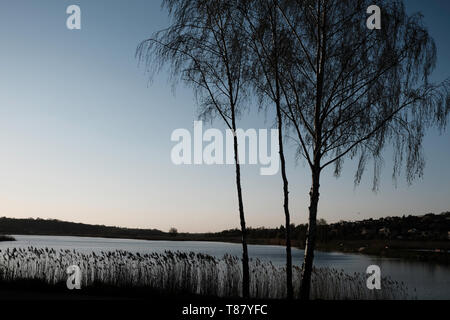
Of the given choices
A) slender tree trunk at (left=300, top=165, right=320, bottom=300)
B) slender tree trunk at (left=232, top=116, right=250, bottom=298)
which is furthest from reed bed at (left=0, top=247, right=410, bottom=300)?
slender tree trunk at (left=300, top=165, right=320, bottom=300)

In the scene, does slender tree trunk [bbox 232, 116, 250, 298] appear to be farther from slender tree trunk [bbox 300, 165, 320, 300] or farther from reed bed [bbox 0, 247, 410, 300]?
slender tree trunk [bbox 300, 165, 320, 300]

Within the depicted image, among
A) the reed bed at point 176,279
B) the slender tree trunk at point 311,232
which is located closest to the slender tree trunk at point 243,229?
the reed bed at point 176,279

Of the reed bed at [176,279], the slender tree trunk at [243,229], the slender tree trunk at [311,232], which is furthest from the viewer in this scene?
the reed bed at [176,279]

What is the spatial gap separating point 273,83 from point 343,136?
2.52m

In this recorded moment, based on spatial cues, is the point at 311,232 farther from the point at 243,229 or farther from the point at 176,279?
the point at 176,279

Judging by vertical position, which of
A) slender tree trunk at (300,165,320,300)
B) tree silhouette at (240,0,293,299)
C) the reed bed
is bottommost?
the reed bed

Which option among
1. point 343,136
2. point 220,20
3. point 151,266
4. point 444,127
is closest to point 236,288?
point 151,266

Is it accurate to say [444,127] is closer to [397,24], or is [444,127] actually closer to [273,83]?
[397,24]

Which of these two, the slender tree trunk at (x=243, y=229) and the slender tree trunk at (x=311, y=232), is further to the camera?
the slender tree trunk at (x=243, y=229)

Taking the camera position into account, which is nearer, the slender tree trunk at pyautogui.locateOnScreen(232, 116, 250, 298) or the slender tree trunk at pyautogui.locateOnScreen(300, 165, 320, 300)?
the slender tree trunk at pyautogui.locateOnScreen(300, 165, 320, 300)

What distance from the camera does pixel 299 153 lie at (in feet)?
39.3

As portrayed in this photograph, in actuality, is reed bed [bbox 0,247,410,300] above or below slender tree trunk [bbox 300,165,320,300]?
below

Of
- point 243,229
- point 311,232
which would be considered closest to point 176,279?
point 243,229

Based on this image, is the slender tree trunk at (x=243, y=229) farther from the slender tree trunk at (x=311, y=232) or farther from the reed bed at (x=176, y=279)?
the slender tree trunk at (x=311, y=232)
